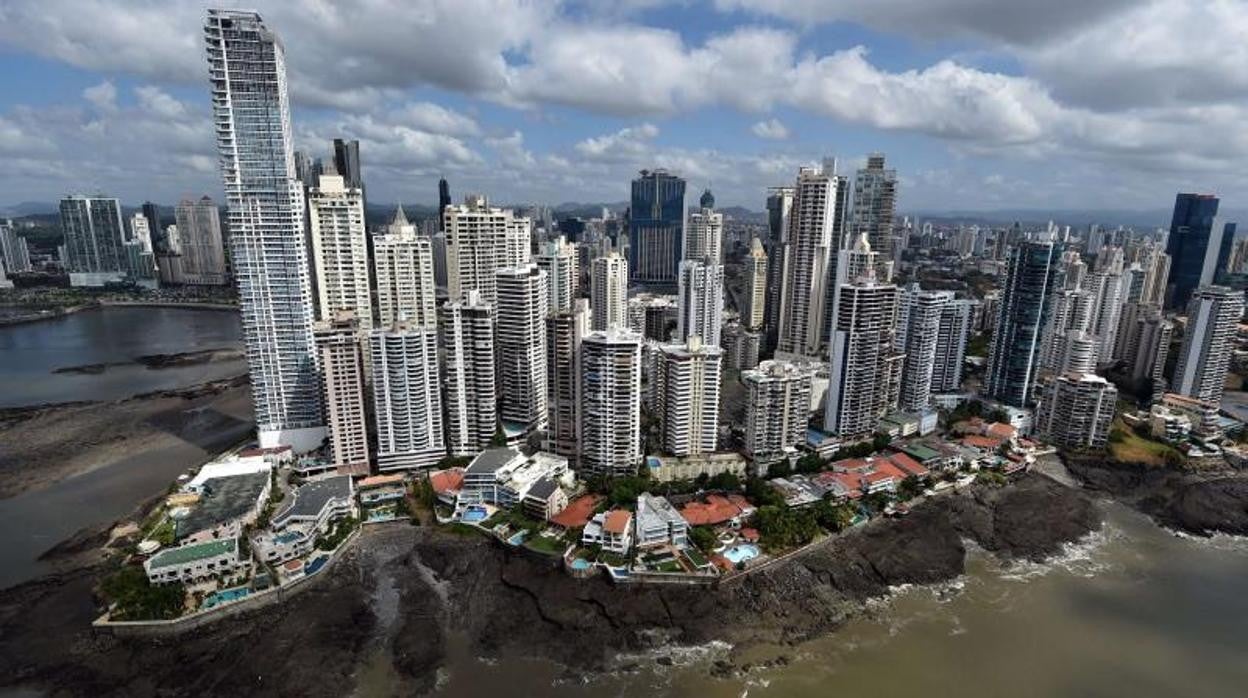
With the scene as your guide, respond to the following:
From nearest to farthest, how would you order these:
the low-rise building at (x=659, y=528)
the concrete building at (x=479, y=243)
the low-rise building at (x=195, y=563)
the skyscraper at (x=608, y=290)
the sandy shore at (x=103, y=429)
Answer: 1. the low-rise building at (x=195, y=563)
2. the low-rise building at (x=659, y=528)
3. the sandy shore at (x=103, y=429)
4. the concrete building at (x=479, y=243)
5. the skyscraper at (x=608, y=290)

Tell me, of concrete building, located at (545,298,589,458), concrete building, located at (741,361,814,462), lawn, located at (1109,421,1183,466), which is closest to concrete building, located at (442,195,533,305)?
concrete building, located at (545,298,589,458)

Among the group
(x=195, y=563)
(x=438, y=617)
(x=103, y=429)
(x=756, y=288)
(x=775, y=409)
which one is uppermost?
(x=756, y=288)

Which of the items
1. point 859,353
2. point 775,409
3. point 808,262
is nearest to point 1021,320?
point 859,353

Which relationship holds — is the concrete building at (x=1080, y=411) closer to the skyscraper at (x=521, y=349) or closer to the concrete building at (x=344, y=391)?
the skyscraper at (x=521, y=349)

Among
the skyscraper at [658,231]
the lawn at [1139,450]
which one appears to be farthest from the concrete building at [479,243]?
the skyscraper at [658,231]

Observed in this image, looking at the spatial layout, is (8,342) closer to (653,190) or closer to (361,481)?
(361,481)

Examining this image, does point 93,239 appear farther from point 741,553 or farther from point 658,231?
point 741,553
